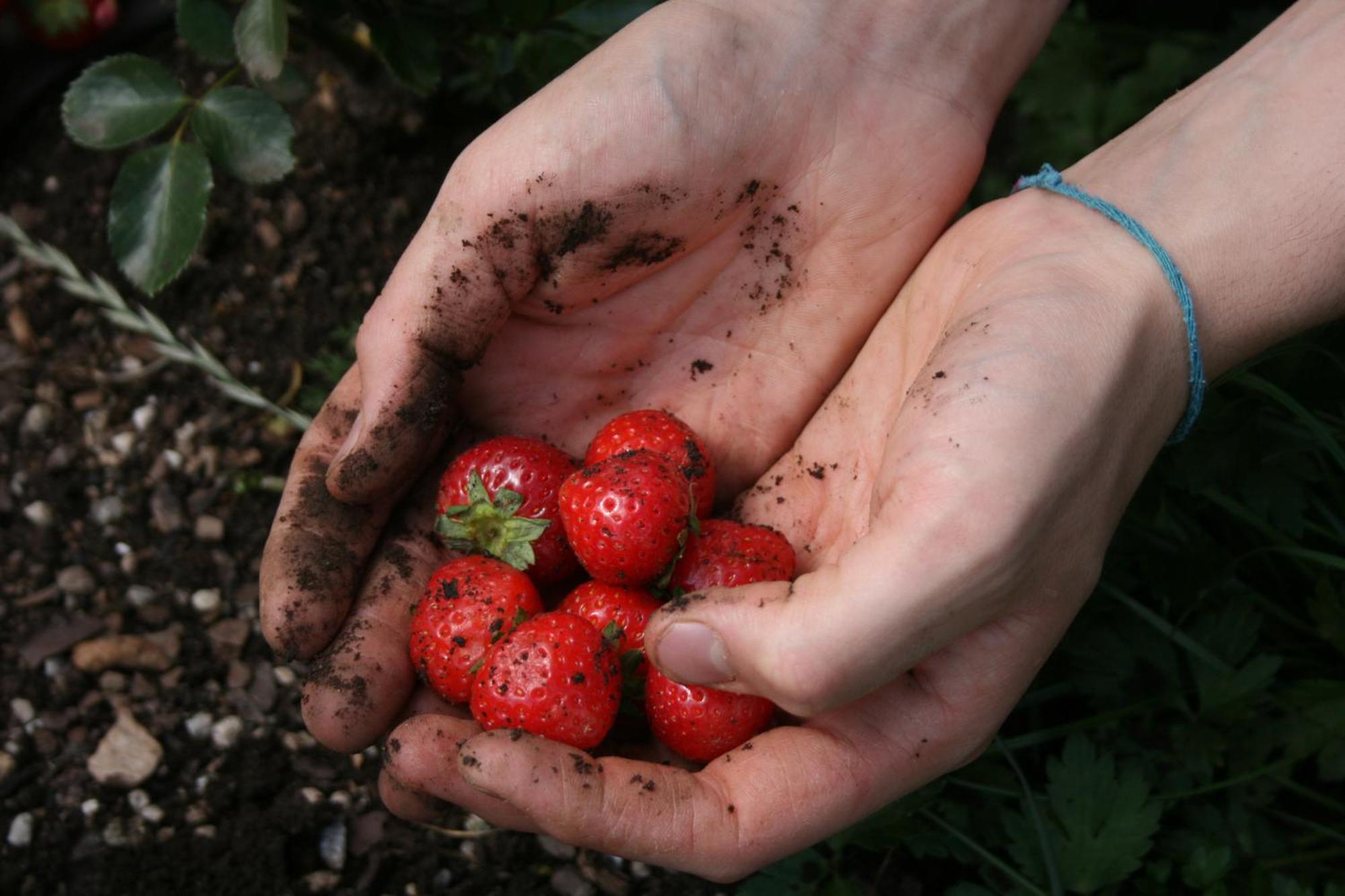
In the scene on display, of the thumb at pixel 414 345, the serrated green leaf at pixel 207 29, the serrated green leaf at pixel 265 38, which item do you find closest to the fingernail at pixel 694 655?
the thumb at pixel 414 345

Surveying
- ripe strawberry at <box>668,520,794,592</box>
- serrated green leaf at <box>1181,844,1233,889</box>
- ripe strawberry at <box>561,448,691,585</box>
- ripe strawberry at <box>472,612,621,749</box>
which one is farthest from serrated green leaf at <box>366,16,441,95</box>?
serrated green leaf at <box>1181,844,1233,889</box>

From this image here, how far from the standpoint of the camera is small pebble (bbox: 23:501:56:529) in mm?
2939

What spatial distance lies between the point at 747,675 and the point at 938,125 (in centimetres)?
134

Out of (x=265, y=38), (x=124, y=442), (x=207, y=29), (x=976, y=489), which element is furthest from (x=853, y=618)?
(x=124, y=442)

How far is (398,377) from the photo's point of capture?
7.06ft

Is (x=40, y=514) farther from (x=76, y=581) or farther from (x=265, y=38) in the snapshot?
(x=265, y=38)

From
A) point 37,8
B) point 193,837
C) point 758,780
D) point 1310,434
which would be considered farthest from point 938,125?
point 37,8

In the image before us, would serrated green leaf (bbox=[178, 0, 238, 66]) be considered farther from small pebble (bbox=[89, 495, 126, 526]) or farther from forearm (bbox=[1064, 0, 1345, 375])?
forearm (bbox=[1064, 0, 1345, 375])

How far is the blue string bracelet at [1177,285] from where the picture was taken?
2047mm

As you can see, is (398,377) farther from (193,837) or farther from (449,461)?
(193,837)

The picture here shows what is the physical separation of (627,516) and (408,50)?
1.18 metres

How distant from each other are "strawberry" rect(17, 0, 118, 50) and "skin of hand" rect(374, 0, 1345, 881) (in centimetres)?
243

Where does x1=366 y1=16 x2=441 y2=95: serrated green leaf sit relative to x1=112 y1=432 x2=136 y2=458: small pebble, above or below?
above

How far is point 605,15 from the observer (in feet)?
8.50
